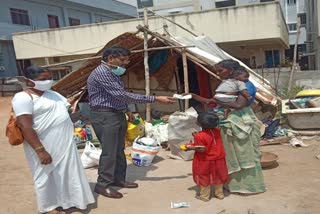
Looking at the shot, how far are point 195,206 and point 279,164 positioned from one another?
5.67 ft

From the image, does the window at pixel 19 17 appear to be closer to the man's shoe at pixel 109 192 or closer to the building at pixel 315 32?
the building at pixel 315 32

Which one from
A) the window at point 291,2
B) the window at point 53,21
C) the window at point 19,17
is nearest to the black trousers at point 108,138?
the window at point 19,17

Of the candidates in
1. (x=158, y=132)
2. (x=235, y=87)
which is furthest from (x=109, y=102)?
(x=158, y=132)

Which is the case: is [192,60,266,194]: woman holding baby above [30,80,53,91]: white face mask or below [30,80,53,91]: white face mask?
below

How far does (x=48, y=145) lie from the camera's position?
303 centimetres

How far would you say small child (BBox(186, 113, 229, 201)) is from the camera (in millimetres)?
3299

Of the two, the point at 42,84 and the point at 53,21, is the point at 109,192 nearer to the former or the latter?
the point at 42,84

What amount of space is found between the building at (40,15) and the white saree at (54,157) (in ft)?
51.7

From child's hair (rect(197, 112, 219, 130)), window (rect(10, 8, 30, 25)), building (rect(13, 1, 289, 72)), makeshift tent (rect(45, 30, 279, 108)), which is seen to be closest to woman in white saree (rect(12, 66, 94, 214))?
child's hair (rect(197, 112, 219, 130))

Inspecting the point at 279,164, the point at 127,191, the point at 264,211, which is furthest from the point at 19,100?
the point at 279,164

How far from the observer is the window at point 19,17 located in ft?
68.0

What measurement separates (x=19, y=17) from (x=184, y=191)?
21.0 m

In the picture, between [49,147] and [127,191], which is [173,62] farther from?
[49,147]

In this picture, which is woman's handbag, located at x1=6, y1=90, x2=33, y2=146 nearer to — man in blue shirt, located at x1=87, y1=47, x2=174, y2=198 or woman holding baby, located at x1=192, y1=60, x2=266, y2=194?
man in blue shirt, located at x1=87, y1=47, x2=174, y2=198
